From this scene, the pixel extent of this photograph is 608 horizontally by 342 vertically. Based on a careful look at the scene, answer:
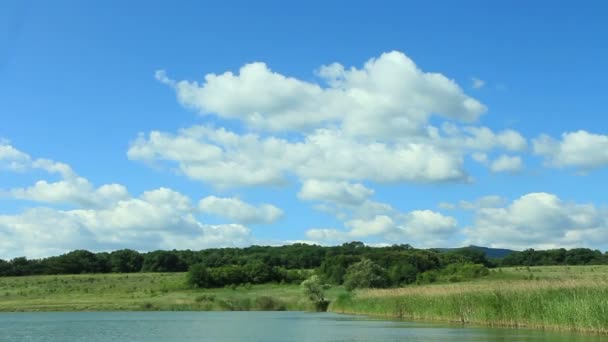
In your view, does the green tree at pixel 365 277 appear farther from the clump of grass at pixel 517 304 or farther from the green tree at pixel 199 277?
the green tree at pixel 199 277

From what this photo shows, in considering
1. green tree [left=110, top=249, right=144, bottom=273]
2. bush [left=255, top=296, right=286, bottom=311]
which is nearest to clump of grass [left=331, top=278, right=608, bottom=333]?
bush [left=255, top=296, right=286, bottom=311]

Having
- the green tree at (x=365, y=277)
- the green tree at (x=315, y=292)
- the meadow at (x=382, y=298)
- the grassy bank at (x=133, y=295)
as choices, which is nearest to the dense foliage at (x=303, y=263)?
the green tree at (x=365, y=277)

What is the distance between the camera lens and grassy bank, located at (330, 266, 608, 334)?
31.5 metres

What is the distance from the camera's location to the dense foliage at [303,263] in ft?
319

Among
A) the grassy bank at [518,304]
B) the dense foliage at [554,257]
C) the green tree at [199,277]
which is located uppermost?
the dense foliage at [554,257]

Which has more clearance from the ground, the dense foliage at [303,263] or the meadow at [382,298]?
the dense foliage at [303,263]

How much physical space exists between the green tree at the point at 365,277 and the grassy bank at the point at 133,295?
5.01 m

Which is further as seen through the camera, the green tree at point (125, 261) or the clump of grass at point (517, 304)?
the green tree at point (125, 261)

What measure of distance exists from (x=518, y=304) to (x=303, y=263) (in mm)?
106010

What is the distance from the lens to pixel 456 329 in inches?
1414

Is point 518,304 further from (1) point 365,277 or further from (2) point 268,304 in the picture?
(2) point 268,304

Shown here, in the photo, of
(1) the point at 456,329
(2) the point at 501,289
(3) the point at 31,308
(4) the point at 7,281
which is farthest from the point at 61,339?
(4) the point at 7,281

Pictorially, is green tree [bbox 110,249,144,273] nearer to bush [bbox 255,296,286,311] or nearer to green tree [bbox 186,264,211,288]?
green tree [bbox 186,264,211,288]

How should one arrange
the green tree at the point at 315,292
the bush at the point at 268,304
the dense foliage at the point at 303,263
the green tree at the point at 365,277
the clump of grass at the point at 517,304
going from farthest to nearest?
1. the dense foliage at the point at 303,263
2. the bush at the point at 268,304
3. the green tree at the point at 365,277
4. the green tree at the point at 315,292
5. the clump of grass at the point at 517,304
